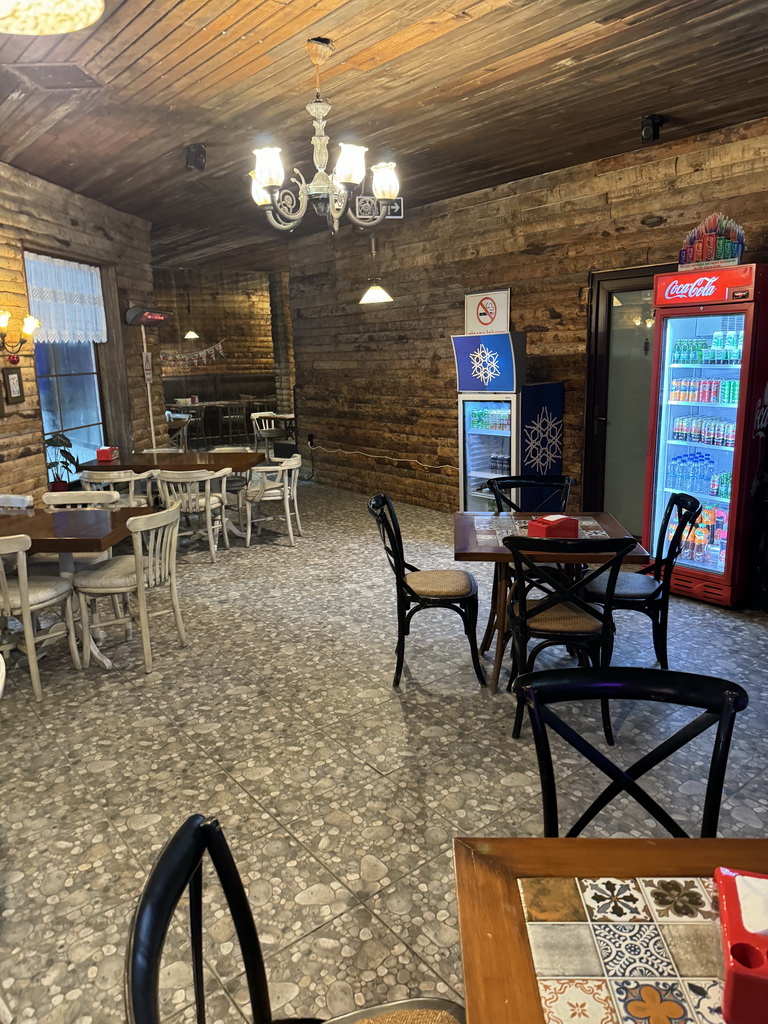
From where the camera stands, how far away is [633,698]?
169cm

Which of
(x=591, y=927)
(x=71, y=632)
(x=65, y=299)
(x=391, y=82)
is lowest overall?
(x=71, y=632)

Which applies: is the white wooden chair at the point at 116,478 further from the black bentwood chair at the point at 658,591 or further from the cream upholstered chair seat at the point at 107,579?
the black bentwood chair at the point at 658,591

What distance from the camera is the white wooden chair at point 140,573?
3.75m

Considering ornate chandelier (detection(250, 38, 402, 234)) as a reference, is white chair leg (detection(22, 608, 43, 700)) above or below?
below

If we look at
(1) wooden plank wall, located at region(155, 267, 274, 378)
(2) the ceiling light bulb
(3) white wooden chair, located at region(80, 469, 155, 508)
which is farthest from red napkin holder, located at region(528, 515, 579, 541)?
(1) wooden plank wall, located at region(155, 267, 274, 378)

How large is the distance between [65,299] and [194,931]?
649 cm

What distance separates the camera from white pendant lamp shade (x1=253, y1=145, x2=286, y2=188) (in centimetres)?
339

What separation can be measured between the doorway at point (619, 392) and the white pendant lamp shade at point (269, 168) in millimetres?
3239

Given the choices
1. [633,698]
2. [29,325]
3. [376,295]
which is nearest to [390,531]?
[633,698]

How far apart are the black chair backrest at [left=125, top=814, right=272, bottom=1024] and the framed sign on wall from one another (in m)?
5.13

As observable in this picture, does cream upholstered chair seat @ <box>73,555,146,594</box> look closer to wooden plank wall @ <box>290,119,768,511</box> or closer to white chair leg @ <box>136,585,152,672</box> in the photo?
white chair leg @ <box>136,585,152,672</box>

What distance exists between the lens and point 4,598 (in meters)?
3.51

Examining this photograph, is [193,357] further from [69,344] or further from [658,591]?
[658,591]

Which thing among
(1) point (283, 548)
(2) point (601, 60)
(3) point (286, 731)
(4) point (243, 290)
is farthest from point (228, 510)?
(4) point (243, 290)
